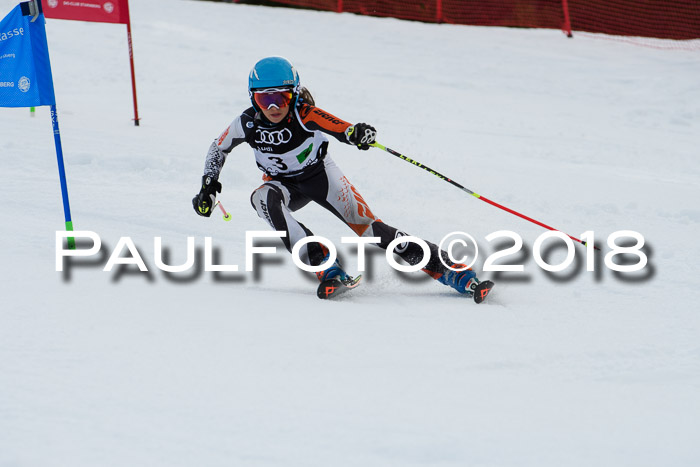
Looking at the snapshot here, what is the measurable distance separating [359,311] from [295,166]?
983mm

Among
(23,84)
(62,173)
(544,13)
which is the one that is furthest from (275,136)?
(544,13)

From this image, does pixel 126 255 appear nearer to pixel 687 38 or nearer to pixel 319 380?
pixel 319 380

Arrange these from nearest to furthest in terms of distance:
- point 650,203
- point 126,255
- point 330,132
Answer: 1. point 330,132
2. point 126,255
3. point 650,203

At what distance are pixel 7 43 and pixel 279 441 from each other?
305 cm

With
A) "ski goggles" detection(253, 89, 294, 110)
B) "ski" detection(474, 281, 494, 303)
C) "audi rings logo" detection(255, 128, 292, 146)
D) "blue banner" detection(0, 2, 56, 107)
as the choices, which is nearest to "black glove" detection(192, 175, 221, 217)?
"audi rings logo" detection(255, 128, 292, 146)

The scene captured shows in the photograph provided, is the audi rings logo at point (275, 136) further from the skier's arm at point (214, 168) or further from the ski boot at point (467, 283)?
the ski boot at point (467, 283)

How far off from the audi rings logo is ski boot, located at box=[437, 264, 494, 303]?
1.20m

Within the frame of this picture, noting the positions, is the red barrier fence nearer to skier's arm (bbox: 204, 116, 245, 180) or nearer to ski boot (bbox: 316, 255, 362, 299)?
skier's arm (bbox: 204, 116, 245, 180)

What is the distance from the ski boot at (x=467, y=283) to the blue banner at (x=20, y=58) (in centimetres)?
262

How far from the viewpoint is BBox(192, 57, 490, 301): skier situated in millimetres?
3861

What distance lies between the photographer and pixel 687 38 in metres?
14.0

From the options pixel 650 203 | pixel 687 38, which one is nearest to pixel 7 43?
pixel 650 203

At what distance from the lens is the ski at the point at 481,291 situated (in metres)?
3.94

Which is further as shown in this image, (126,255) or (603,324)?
(126,255)
